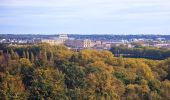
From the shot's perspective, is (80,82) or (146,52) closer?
(80,82)

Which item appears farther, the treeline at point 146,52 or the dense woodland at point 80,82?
the treeline at point 146,52

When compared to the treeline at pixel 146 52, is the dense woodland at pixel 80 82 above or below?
above

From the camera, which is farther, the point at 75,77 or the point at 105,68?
the point at 105,68

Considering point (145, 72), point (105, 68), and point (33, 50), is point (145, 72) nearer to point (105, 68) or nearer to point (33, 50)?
point (105, 68)

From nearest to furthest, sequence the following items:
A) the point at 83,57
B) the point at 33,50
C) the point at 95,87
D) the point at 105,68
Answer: the point at 95,87
the point at 105,68
the point at 83,57
the point at 33,50

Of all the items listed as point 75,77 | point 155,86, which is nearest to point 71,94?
point 75,77

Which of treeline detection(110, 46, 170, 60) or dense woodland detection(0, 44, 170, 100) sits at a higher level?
dense woodland detection(0, 44, 170, 100)

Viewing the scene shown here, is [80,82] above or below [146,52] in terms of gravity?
above

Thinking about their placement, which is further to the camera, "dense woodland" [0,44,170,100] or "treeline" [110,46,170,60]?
"treeline" [110,46,170,60]

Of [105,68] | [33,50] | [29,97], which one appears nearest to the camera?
[29,97]

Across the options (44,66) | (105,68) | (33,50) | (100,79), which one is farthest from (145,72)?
(33,50)
